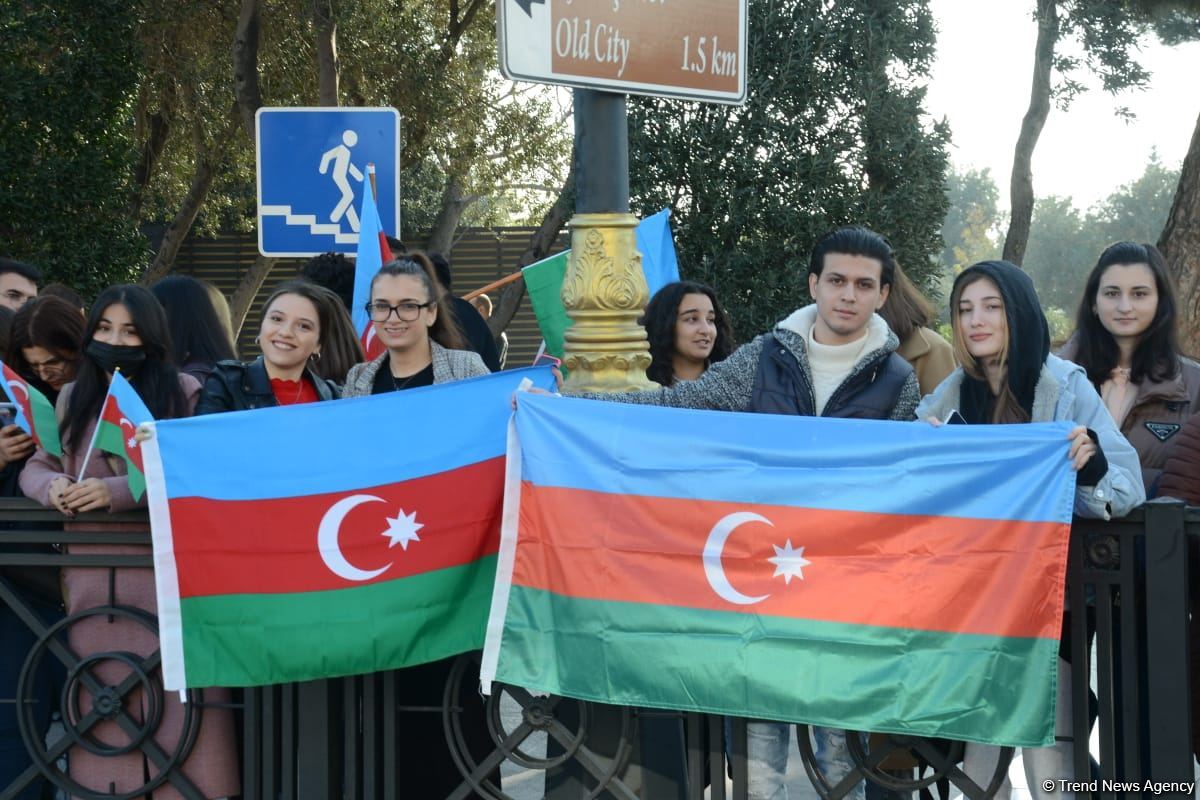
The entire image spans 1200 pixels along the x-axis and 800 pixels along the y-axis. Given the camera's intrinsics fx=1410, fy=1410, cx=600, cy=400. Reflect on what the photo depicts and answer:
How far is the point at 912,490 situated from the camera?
157 inches

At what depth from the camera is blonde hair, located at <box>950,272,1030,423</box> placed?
167 inches

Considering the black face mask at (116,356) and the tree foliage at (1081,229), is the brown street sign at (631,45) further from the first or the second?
the tree foliage at (1081,229)

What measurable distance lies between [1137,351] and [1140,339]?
0.04 metres

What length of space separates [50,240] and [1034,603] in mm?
12964

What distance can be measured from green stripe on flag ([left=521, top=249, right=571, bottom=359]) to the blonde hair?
370cm

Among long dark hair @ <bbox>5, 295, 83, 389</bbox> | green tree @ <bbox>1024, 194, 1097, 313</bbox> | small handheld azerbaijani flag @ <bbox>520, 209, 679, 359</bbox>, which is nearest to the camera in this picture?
long dark hair @ <bbox>5, 295, 83, 389</bbox>

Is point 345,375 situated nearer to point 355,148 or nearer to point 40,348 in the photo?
point 40,348

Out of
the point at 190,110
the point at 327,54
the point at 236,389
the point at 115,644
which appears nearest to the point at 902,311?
the point at 236,389

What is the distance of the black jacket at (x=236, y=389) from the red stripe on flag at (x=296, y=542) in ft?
1.97

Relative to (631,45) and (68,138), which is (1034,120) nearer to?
(68,138)

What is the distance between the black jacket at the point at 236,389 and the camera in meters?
4.75

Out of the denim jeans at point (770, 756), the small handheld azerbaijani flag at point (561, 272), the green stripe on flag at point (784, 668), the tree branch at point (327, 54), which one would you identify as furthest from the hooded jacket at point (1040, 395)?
the tree branch at point (327, 54)

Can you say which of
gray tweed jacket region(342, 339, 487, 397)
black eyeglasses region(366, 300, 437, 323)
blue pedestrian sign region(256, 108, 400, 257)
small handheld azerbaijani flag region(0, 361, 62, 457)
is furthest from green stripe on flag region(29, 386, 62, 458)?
blue pedestrian sign region(256, 108, 400, 257)

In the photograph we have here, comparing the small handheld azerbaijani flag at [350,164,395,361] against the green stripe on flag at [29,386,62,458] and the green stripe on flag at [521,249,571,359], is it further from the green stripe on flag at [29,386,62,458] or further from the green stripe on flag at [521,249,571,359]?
the green stripe on flag at [29,386,62,458]
